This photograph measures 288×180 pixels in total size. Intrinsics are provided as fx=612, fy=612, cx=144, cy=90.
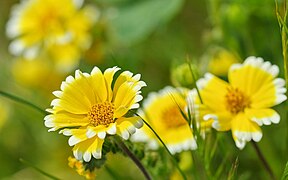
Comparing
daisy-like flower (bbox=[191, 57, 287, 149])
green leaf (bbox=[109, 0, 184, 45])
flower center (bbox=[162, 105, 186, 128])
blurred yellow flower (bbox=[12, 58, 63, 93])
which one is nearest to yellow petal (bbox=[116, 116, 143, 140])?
daisy-like flower (bbox=[191, 57, 287, 149])

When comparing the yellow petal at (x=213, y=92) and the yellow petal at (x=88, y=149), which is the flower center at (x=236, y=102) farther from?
the yellow petal at (x=88, y=149)

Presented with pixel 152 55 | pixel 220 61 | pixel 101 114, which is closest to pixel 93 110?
pixel 101 114

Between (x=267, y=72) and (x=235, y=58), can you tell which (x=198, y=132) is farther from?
(x=235, y=58)

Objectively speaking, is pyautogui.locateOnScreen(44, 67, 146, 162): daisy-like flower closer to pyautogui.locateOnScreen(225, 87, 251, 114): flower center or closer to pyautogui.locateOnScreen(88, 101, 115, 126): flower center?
pyautogui.locateOnScreen(88, 101, 115, 126): flower center

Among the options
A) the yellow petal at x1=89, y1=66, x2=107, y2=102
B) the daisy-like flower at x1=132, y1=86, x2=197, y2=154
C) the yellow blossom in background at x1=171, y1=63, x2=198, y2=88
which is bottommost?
the daisy-like flower at x1=132, y1=86, x2=197, y2=154

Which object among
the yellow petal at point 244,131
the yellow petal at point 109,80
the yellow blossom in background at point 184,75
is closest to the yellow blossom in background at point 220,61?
the yellow blossom in background at point 184,75

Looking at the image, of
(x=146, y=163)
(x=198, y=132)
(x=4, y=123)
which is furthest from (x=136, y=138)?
(x=4, y=123)

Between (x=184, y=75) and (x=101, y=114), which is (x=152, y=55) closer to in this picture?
(x=184, y=75)
